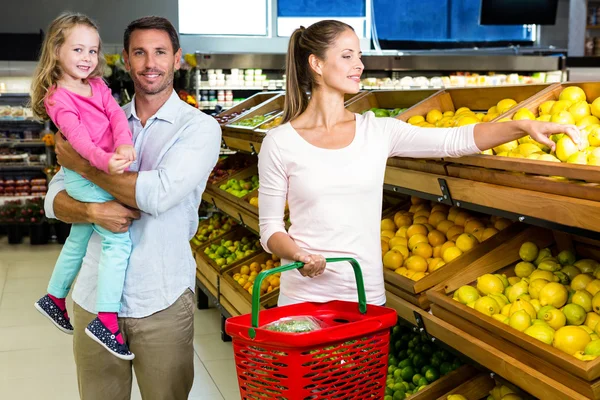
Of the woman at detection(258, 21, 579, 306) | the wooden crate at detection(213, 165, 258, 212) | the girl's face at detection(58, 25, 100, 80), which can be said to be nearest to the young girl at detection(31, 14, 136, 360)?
the girl's face at detection(58, 25, 100, 80)

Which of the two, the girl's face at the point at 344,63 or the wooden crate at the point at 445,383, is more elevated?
the girl's face at the point at 344,63

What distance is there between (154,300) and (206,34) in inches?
393

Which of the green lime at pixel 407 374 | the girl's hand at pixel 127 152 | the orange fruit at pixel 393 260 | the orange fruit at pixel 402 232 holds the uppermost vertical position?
the girl's hand at pixel 127 152

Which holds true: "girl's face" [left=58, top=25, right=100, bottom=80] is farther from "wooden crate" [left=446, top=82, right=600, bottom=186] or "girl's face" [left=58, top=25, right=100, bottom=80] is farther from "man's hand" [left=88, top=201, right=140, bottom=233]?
"wooden crate" [left=446, top=82, right=600, bottom=186]

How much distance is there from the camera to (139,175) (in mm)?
2189

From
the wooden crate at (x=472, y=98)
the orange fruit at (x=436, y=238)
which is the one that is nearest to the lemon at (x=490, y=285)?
the orange fruit at (x=436, y=238)

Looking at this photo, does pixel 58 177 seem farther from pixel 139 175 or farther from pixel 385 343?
pixel 385 343

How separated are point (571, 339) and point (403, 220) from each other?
1466mm

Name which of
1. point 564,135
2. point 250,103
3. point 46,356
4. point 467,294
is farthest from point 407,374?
point 250,103

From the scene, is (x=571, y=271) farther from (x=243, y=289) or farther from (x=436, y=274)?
(x=243, y=289)

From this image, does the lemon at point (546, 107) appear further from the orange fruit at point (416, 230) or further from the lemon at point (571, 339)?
the lemon at point (571, 339)

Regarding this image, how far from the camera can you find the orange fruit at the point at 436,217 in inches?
132

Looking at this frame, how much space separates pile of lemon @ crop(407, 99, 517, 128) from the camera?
3.04m

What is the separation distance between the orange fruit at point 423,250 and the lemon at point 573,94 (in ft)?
2.77
